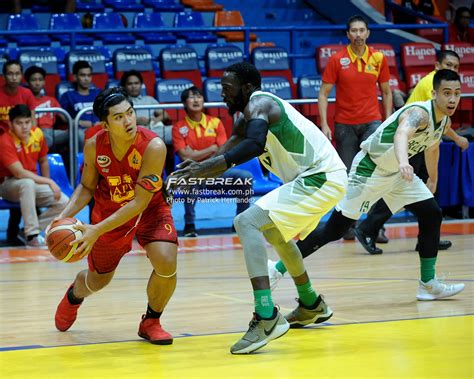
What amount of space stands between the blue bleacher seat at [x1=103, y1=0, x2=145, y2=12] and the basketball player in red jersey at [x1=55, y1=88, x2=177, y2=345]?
11067mm

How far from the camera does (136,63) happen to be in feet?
46.3

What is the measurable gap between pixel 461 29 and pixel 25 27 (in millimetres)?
7274

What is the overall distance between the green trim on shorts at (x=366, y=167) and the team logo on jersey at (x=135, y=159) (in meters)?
2.37

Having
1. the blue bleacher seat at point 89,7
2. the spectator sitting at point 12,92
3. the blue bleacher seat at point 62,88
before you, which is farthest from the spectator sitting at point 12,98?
the blue bleacher seat at point 89,7

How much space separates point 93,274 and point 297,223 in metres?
1.27

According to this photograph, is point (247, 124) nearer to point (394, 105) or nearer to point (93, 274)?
point (93, 274)

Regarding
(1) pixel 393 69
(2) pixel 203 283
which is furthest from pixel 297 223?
(1) pixel 393 69

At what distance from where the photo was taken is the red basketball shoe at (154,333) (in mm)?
5703

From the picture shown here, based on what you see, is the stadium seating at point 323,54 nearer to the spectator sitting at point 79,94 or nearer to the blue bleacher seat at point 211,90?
the blue bleacher seat at point 211,90

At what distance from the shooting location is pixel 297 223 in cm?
579

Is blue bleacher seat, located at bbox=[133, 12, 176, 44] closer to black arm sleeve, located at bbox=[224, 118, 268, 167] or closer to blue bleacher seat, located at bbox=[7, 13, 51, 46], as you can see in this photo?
blue bleacher seat, located at bbox=[7, 13, 51, 46]

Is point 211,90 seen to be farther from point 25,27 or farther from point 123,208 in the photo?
point 123,208

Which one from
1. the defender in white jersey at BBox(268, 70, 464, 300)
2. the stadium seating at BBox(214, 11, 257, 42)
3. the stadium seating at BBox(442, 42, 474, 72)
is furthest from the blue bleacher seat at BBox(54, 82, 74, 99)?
the stadium seating at BBox(442, 42, 474, 72)

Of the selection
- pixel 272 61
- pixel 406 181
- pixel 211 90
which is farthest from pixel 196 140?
pixel 406 181
